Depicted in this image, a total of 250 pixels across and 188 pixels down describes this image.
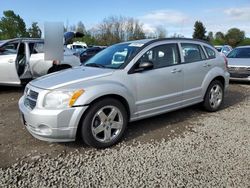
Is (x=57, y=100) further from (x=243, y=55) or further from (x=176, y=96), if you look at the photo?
(x=243, y=55)

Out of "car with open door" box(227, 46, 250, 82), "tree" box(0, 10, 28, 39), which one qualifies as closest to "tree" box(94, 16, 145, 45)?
"tree" box(0, 10, 28, 39)

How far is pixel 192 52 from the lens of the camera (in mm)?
5258

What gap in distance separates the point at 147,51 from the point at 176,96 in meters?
1.01

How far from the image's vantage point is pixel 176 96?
4.79m

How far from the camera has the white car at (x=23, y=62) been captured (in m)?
7.18

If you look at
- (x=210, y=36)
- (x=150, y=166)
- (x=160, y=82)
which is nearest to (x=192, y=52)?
(x=160, y=82)

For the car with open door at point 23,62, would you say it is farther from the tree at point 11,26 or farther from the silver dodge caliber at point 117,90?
the tree at point 11,26

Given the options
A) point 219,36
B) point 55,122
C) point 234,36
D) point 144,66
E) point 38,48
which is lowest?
point 55,122

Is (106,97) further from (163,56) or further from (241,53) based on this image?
(241,53)

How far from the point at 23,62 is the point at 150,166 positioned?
18.9ft

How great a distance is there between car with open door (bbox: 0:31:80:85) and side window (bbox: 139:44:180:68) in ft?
13.6

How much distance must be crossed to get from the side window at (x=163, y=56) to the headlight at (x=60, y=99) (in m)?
1.34

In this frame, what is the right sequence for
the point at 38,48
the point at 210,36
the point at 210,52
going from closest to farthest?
the point at 210,52, the point at 38,48, the point at 210,36

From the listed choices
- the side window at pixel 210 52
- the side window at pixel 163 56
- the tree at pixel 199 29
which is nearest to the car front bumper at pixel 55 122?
the side window at pixel 163 56
